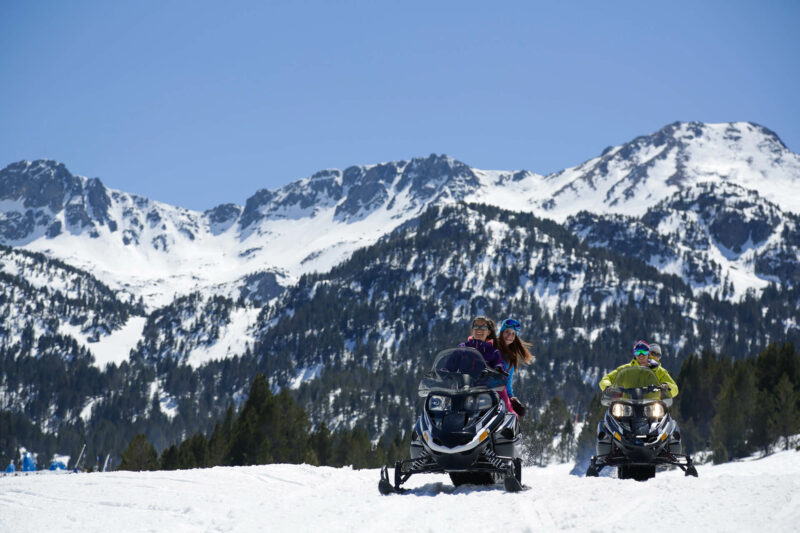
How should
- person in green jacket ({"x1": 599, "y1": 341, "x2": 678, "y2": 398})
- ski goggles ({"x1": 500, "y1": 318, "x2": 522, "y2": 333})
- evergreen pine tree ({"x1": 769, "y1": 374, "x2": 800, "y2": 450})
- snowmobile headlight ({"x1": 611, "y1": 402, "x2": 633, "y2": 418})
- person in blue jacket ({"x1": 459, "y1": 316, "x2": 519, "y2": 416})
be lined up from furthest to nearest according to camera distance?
evergreen pine tree ({"x1": 769, "y1": 374, "x2": 800, "y2": 450})
person in green jacket ({"x1": 599, "y1": 341, "x2": 678, "y2": 398})
snowmobile headlight ({"x1": 611, "y1": 402, "x2": 633, "y2": 418})
ski goggles ({"x1": 500, "y1": 318, "x2": 522, "y2": 333})
person in blue jacket ({"x1": 459, "y1": 316, "x2": 519, "y2": 416})

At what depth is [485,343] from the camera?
12.1m

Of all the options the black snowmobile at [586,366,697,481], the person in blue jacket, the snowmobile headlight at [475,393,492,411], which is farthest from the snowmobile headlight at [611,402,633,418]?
the snowmobile headlight at [475,393,492,411]

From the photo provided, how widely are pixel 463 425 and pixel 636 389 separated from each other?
17.1ft

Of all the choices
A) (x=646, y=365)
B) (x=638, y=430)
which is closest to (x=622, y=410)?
(x=638, y=430)

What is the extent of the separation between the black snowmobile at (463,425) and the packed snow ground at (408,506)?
421 millimetres

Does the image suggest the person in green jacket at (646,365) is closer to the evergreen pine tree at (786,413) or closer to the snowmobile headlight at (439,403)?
the snowmobile headlight at (439,403)

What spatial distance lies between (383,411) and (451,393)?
17663 cm

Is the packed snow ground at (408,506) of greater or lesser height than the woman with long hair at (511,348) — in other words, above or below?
below

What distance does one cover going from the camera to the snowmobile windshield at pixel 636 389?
14.2 metres

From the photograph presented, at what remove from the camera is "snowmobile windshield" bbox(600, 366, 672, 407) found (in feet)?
46.6

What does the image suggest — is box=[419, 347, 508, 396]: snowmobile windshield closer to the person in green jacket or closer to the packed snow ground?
the packed snow ground

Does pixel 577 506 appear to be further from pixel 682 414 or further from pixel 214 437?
pixel 682 414

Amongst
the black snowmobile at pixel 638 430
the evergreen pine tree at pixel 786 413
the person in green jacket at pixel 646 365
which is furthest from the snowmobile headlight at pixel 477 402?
the evergreen pine tree at pixel 786 413

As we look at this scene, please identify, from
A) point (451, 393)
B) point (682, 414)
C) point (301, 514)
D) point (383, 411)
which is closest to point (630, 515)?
point (451, 393)
